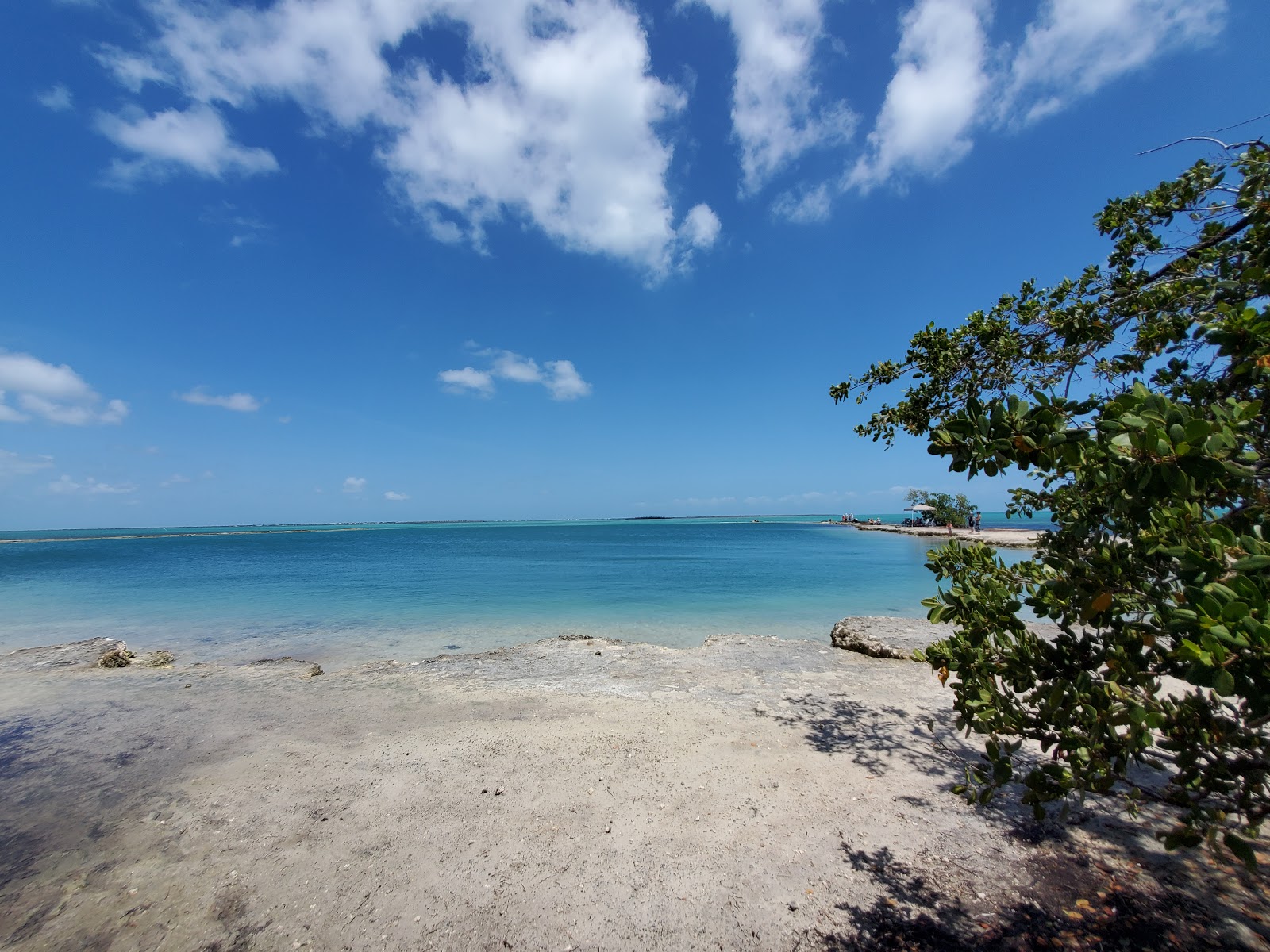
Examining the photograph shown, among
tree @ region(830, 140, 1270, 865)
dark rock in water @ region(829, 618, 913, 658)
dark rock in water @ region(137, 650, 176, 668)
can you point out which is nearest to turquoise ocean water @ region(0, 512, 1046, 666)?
dark rock in water @ region(137, 650, 176, 668)

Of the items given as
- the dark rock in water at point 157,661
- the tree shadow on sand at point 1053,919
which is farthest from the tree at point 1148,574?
the dark rock in water at point 157,661

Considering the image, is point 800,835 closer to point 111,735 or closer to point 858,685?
point 858,685

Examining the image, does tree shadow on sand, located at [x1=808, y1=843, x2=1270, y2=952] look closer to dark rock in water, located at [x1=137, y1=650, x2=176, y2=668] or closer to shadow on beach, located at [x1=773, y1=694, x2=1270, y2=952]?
shadow on beach, located at [x1=773, y1=694, x2=1270, y2=952]

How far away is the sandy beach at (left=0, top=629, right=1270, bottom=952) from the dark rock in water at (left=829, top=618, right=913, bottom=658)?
7.58 ft

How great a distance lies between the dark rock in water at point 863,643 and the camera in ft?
33.0

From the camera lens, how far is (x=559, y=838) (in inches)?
175

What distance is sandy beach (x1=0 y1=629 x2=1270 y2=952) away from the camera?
3.48m

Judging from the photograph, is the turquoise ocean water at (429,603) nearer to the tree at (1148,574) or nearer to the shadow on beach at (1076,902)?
the shadow on beach at (1076,902)

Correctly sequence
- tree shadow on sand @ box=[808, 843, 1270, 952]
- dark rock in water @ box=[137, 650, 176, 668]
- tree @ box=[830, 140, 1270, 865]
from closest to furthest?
tree @ box=[830, 140, 1270, 865] < tree shadow on sand @ box=[808, 843, 1270, 952] < dark rock in water @ box=[137, 650, 176, 668]

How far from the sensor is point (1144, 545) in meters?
2.08

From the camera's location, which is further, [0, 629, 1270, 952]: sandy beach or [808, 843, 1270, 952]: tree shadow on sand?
[0, 629, 1270, 952]: sandy beach

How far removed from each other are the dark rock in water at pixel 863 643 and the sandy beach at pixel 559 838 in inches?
90.9

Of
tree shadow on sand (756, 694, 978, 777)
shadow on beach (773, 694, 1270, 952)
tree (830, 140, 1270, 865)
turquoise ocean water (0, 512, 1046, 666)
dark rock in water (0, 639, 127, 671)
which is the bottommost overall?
turquoise ocean water (0, 512, 1046, 666)

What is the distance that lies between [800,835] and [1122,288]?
A: 5306 millimetres
